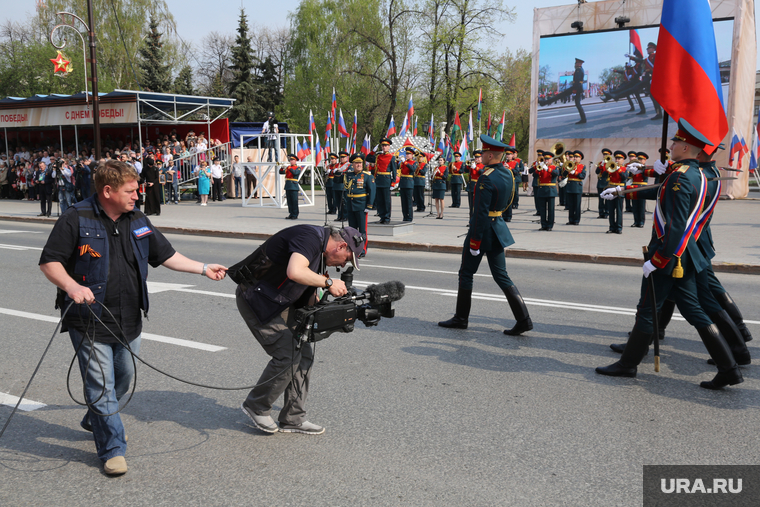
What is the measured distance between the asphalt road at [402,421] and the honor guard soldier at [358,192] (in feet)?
24.2

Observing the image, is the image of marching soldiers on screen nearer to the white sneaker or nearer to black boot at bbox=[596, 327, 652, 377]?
black boot at bbox=[596, 327, 652, 377]

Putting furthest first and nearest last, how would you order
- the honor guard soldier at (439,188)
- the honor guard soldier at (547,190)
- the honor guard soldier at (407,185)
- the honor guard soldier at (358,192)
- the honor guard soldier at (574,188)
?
the honor guard soldier at (439,188)
the honor guard soldier at (407,185)
the honor guard soldier at (574,188)
the honor guard soldier at (547,190)
the honor guard soldier at (358,192)

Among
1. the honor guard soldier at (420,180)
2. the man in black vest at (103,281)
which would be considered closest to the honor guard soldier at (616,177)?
the honor guard soldier at (420,180)

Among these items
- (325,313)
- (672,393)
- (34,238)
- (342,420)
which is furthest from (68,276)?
(34,238)

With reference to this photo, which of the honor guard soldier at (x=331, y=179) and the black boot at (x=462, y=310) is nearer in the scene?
the black boot at (x=462, y=310)

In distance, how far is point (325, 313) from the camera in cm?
386

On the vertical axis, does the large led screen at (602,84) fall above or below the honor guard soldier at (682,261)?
above

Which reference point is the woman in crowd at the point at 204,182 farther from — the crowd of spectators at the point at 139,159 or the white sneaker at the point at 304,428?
the white sneaker at the point at 304,428

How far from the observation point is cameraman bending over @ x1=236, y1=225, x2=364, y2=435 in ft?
12.8

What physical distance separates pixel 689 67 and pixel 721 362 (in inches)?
121

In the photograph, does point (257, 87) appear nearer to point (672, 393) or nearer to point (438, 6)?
point (438, 6)

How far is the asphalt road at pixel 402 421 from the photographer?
140 inches

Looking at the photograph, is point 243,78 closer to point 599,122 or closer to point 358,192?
point 599,122

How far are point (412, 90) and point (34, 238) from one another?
32.5 metres
